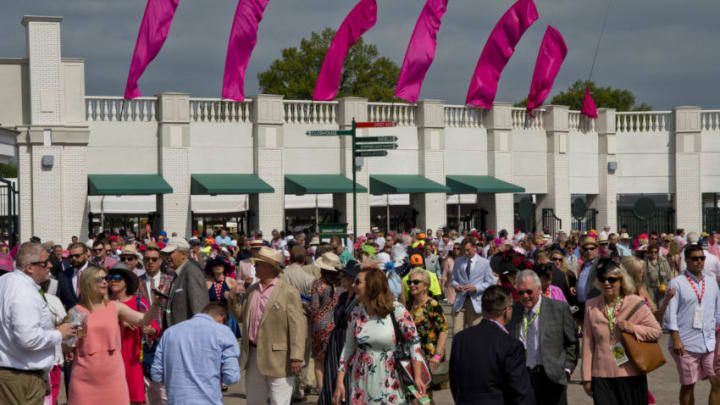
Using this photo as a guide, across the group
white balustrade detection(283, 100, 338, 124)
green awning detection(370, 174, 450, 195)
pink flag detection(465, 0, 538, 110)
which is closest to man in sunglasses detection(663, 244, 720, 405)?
green awning detection(370, 174, 450, 195)

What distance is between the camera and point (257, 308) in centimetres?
908

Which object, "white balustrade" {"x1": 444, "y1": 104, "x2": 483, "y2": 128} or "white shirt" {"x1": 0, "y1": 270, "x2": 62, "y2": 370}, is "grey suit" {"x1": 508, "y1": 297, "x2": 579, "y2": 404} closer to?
"white shirt" {"x1": 0, "y1": 270, "x2": 62, "y2": 370}

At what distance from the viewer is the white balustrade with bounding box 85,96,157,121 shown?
3014cm

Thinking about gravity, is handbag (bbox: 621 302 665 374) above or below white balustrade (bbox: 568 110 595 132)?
below

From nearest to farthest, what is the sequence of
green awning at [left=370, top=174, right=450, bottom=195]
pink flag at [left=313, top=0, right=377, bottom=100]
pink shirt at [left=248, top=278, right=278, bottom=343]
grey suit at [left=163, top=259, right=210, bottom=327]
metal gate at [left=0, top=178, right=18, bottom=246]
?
pink shirt at [left=248, top=278, right=278, bottom=343]
grey suit at [left=163, top=259, right=210, bottom=327]
metal gate at [left=0, top=178, right=18, bottom=246]
pink flag at [left=313, top=0, right=377, bottom=100]
green awning at [left=370, top=174, right=450, bottom=195]

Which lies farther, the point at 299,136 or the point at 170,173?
the point at 299,136

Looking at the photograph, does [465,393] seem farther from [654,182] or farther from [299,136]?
[654,182]

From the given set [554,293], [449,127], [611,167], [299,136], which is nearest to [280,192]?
[299,136]

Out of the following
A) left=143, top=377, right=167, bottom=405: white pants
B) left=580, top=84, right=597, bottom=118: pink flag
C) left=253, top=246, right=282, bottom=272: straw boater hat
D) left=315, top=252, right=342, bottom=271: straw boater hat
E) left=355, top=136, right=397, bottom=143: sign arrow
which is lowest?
left=143, top=377, right=167, bottom=405: white pants

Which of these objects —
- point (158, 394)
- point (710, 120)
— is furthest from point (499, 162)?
point (158, 394)

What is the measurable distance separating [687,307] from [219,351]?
5152 millimetres

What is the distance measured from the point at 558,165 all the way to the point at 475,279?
80.9 feet

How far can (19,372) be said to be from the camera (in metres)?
6.80

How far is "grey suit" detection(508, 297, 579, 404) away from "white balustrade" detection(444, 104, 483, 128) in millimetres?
27833
